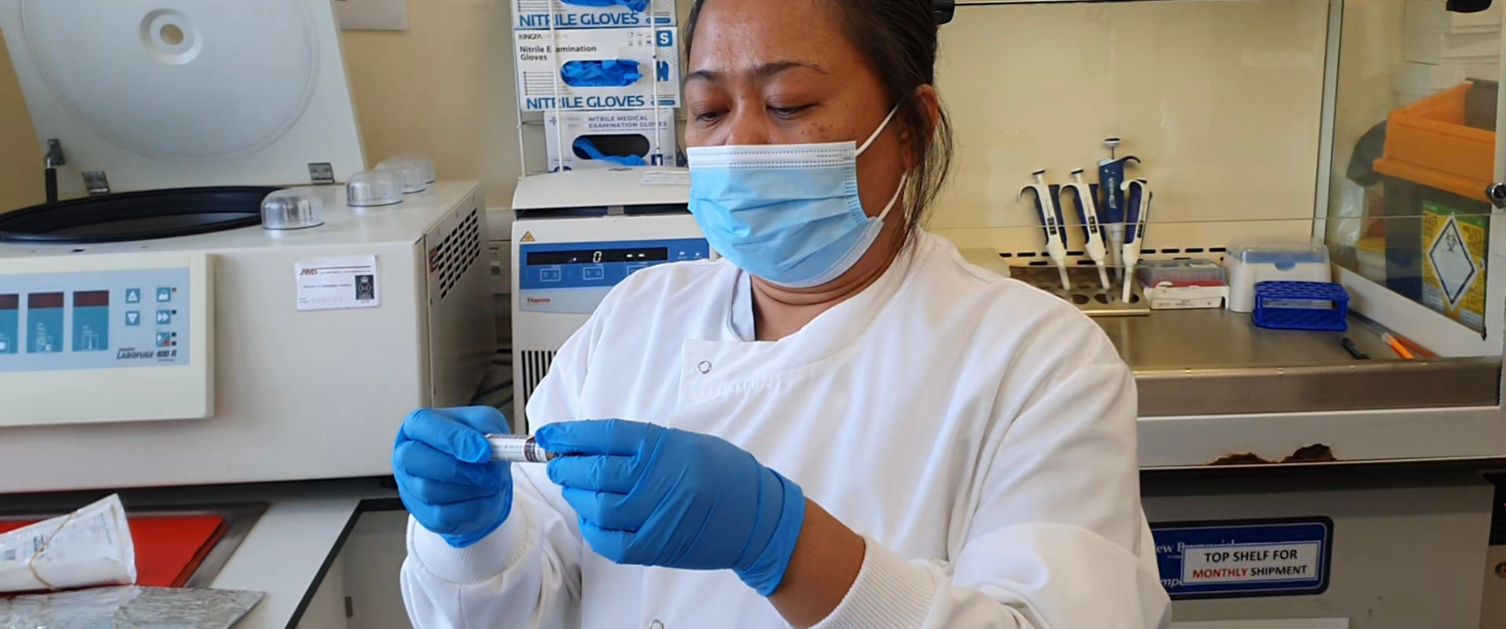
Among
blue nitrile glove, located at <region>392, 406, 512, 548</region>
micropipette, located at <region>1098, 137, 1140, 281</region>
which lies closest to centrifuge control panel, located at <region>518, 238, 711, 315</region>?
blue nitrile glove, located at <region>392, 406, 512, 548</region>

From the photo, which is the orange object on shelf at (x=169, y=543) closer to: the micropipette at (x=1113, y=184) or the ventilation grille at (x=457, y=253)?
the ventilation grille at (x=457, y=253)

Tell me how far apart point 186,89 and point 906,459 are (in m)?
1.27

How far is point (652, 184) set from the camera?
160 centimetres

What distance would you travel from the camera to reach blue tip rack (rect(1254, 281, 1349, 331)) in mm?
1644

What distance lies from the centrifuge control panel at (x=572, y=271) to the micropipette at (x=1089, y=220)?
25.1 inches

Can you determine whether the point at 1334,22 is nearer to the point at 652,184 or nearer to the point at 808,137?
the point at 652,184

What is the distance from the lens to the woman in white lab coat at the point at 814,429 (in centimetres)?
78

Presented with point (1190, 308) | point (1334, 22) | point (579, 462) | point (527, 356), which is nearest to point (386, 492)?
point (527, 356)

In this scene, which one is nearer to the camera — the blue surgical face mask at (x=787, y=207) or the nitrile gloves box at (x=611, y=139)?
the blue surgical face mask at (x=787, y=207)

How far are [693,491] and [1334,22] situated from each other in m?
1.51

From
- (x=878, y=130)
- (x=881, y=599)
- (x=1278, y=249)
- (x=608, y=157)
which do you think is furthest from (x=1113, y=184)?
(x=881, y=599)

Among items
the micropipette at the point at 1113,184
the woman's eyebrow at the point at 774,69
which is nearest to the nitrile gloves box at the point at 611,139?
the micropipette at the point at 1113,184

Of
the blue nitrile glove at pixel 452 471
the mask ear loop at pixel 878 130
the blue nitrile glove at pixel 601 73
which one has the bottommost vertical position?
the blue nitrile glove at pixel 452 471

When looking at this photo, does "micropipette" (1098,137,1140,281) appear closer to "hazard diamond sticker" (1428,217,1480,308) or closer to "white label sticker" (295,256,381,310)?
"hazard diamond sticker" (1428,217,1480,308)
